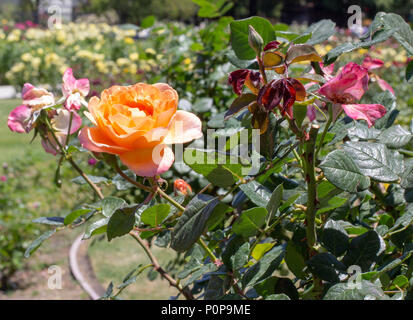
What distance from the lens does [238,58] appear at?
604mm

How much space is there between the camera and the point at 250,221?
55 centimetres

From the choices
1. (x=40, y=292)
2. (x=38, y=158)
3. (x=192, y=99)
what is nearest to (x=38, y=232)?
(x=40, y=292)

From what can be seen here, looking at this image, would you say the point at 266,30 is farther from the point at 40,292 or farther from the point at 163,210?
the point at 40,292

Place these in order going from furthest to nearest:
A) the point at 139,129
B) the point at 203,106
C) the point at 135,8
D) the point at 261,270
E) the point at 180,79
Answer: the point at 135,8
the point at 180,79
the point at 203,106
the point at 261,270
the point at 139,129

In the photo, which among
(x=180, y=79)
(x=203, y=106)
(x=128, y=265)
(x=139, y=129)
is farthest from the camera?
(x=128, y=265)

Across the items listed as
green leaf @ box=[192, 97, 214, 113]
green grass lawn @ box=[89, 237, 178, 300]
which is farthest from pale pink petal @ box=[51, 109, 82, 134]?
green grass lawn @ box=[89, 237, 178, 300]

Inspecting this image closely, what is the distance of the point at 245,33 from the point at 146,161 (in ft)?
0.73

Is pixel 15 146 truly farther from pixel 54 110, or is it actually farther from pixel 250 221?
pixel 250 221

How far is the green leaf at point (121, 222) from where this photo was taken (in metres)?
0.47

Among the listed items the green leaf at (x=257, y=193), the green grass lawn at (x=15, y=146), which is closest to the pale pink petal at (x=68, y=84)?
the green leaf at (x=257, y=193)

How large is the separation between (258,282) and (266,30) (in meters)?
0.28

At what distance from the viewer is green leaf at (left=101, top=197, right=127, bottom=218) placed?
22.1 inches

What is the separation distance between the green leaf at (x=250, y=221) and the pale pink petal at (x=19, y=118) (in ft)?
0.99

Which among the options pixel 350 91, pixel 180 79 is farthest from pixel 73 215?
pixel 180 79
